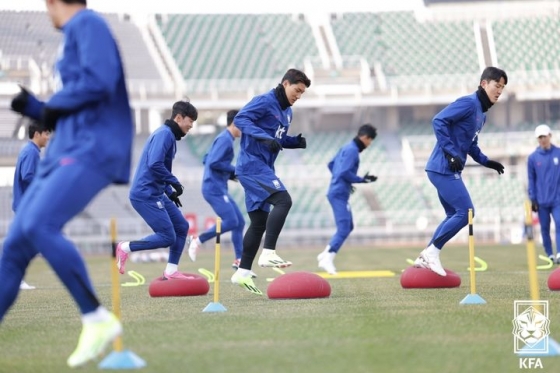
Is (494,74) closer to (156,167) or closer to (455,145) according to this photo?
(455,145)

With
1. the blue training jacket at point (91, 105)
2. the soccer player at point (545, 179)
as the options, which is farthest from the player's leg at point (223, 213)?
the blue training jacket at point (91, 105)

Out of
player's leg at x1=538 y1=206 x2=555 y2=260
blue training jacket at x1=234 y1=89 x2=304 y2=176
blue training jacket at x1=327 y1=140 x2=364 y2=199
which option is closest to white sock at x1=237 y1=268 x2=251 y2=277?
blue training jacket at x1=234 y1=89 x2=304 y2=176

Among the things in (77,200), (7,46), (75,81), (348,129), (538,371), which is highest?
(7,46)

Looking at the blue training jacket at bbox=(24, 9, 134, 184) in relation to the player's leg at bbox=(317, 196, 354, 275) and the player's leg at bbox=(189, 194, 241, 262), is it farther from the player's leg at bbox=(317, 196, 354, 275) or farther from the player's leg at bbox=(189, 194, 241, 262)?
the player's leg at bbox=(317, 196, 354, 275)

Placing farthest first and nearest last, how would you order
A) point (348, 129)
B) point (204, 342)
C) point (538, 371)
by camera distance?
1. point (348, 129)
2. point (204, 342)
3. point (538, 371)

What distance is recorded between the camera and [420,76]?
5025 centimetres

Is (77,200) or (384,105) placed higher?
(384,105)

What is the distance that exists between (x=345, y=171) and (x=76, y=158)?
10.9 m

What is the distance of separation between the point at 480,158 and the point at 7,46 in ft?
134

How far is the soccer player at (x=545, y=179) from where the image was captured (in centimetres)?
1689

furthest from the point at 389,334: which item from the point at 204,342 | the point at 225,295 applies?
the point at 225,295

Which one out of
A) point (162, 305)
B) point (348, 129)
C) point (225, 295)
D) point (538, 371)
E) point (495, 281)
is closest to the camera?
point (538, 371)

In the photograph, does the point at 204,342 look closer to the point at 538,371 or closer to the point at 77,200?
the point at 77,200

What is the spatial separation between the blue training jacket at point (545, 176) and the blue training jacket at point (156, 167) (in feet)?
25.7
